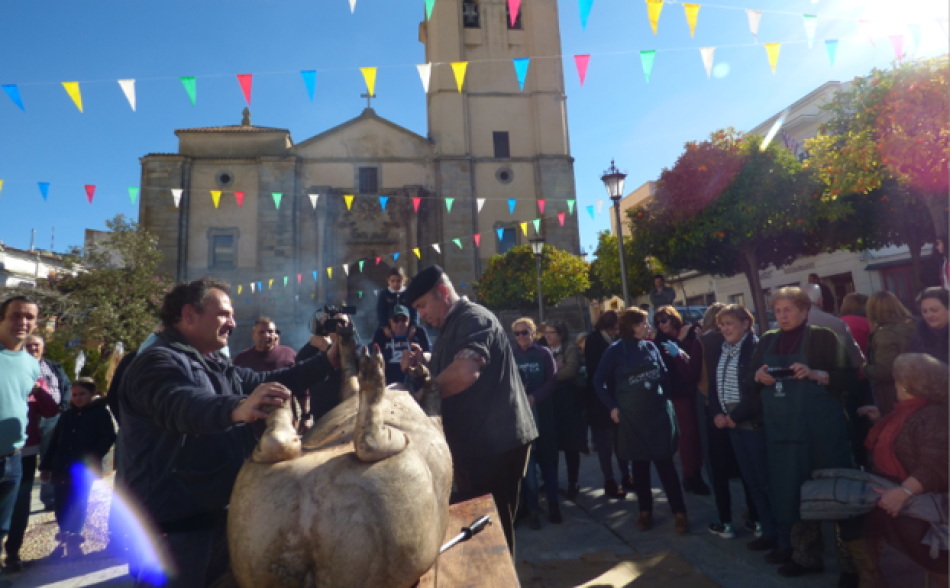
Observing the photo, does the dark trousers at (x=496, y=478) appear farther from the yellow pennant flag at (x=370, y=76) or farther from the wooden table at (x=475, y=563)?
the yellow pennant flag at (x=370, y=76)

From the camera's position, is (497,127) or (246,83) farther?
(497,127)

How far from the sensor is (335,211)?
2600 centimetres

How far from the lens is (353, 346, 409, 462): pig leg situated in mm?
1377

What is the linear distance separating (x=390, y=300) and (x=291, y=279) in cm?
2022

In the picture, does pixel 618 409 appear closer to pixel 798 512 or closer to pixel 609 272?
pixel 798 512

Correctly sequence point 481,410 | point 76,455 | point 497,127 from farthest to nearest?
point 497,127 < point 76,455 < point 481,410

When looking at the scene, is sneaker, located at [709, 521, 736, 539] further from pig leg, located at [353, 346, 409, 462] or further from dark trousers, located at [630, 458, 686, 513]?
pig leg, located at [353, 346, 409, 462]

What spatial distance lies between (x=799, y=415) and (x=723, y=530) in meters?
1.36

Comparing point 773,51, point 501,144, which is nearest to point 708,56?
point 773,51

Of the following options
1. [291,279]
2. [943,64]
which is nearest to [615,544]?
[943,64]

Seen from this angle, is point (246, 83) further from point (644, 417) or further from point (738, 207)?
point (738, 207)

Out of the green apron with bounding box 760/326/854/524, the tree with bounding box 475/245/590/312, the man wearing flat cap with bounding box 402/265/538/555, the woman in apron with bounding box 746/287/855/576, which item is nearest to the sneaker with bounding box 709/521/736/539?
the woman in apron with bounding box 746/287/855/576

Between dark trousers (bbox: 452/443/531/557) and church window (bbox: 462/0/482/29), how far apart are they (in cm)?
2809

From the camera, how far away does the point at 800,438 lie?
10.5ft
